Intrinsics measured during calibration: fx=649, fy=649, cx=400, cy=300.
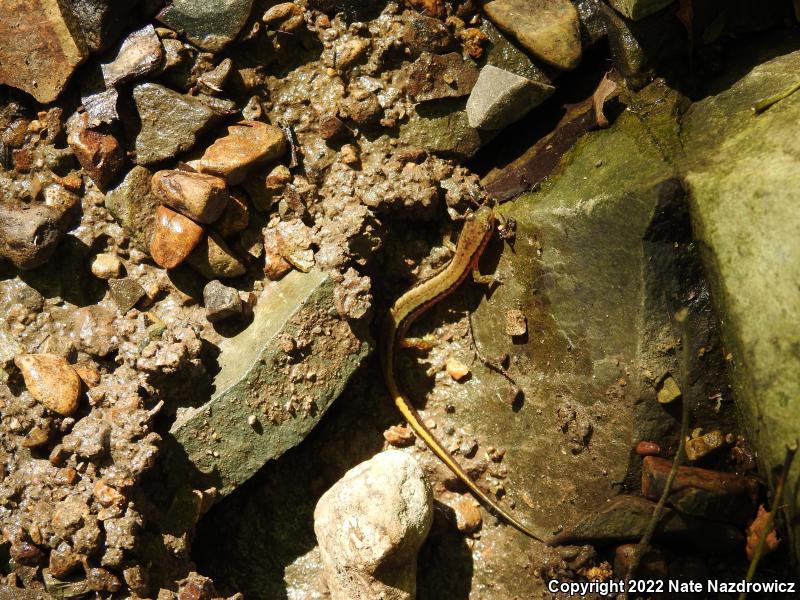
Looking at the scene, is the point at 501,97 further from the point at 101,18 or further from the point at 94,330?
the point at 94,330

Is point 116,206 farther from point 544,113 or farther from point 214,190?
point 544,113

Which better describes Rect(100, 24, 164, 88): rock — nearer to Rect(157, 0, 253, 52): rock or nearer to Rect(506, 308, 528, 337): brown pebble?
Rect(157, 0, 253, 52): rock

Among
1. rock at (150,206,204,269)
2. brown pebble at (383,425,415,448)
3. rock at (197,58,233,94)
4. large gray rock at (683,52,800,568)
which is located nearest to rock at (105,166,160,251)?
rock at (150,206,204,269)

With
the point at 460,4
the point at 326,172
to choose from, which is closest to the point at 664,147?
the point at 460,4

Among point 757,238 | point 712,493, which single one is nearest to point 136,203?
point 757,238

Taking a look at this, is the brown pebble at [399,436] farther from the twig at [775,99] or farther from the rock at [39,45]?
the rock at [39,45]
